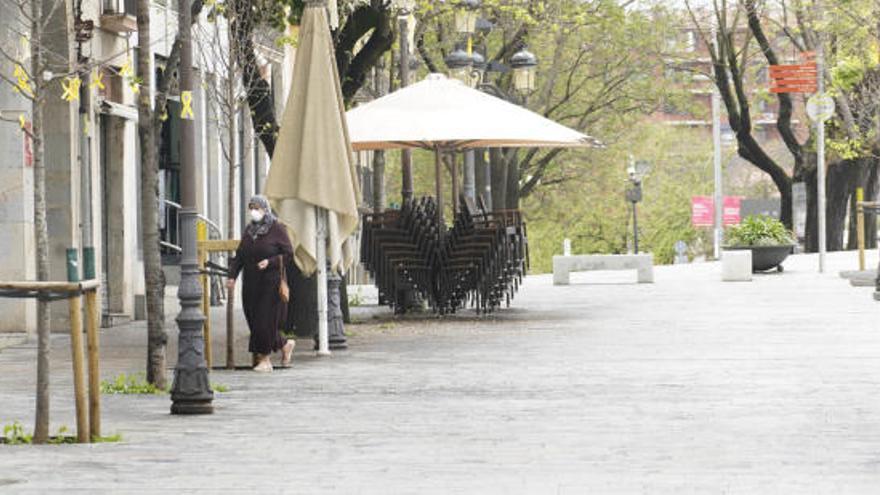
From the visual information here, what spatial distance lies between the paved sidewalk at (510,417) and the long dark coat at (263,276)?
58 centimetres

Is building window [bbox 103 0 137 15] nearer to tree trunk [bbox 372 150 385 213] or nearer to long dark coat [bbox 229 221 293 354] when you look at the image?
tree trunk [bbox 372 150 385 213]

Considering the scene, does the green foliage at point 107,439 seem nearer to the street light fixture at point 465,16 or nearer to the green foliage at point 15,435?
the green foliage at point 15,435

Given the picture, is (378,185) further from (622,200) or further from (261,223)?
(622,200)

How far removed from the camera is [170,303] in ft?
104

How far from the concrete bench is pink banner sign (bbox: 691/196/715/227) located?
5456 cm

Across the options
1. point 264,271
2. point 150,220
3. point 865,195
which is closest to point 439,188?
point 264,271

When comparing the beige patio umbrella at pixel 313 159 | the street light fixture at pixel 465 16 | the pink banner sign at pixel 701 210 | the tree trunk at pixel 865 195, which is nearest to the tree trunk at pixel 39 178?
the beige patio umbrella at pixel 313 159

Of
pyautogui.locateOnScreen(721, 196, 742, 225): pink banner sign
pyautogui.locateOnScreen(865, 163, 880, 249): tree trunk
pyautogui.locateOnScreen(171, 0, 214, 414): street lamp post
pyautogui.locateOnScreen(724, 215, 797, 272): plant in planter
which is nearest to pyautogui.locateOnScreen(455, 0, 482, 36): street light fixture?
pyautogui.locateOnScreen(724, 215, 797, 272): plant in planter

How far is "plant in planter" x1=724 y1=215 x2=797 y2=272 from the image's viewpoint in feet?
132

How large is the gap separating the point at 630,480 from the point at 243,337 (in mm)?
13676

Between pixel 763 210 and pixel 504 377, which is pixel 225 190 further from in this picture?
pixel 763 210

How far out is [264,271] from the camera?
19375 millimetres

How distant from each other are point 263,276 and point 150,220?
9.96ft

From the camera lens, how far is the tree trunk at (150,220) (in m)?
16.3
